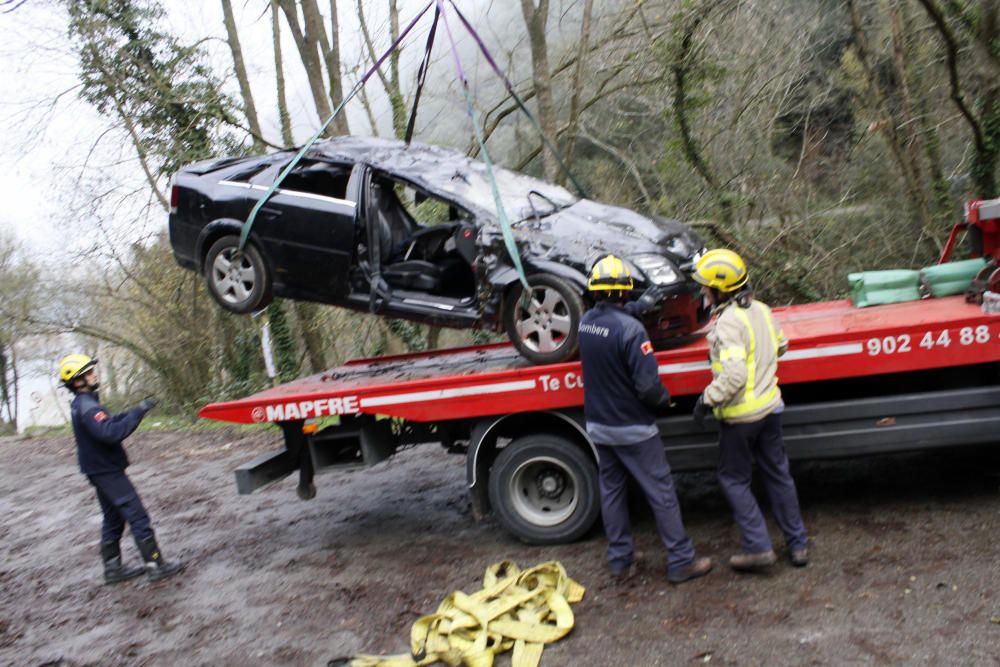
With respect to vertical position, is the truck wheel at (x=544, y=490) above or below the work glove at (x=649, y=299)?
below

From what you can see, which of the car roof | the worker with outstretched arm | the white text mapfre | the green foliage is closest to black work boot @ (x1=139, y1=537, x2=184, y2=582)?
the white text mapfre

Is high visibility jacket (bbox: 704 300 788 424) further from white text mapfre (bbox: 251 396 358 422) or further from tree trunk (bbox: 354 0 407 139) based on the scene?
tree trunk (bbox: 354 0 407 139)

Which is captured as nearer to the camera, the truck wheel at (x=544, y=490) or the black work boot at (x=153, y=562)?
the truck wheel at (x=544, y=490)

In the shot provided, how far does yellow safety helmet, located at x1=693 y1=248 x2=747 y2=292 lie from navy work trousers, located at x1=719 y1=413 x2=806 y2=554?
0.75 meters

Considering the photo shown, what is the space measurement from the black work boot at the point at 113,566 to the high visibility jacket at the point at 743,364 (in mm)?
4319

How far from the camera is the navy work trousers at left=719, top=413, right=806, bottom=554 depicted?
15.6 ft

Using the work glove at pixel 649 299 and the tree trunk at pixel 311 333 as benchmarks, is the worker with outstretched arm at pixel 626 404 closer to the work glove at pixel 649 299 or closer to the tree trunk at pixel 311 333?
the work glove at pixel 649 299

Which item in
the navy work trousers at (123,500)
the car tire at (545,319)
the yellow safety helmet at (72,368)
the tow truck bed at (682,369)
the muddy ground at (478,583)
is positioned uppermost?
the yellow safety helmet at (72,368)

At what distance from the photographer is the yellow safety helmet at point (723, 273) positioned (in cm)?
460

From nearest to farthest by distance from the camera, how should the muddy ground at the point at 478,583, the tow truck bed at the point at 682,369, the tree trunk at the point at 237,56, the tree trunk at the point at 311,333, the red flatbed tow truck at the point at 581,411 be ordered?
1. the muddy ground at the point at 478,583
2. the tow truck bed at the point at 682,369
3. the red flatbed tow truck at the point at 581,411
4. the tree trunk at the point at 311,333
5. the tree trunk at the point at 237,56

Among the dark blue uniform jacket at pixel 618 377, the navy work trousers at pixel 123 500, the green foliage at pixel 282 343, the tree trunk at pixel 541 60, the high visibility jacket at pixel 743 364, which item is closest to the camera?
the high visibility jacket at pixel 743 364

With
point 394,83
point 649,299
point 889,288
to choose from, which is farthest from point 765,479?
point 394,83

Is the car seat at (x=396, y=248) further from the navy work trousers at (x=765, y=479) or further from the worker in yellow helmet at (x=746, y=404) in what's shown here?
the navy work trousers at (x=765, y=479)

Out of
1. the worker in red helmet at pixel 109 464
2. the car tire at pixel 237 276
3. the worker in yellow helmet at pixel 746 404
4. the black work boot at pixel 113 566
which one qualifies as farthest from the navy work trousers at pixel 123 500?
the worker in yellow helmet at pixel 746 404
